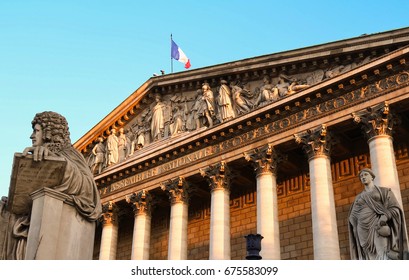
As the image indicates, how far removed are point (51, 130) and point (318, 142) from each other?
496 inches

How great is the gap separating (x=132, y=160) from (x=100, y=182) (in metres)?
2.29

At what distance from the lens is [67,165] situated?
5324 mm

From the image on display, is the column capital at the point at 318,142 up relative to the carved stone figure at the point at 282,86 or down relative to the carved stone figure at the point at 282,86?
down

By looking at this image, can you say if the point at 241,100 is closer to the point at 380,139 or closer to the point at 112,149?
the point at 380,139

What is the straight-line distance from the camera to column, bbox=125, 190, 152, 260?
70.2 ft

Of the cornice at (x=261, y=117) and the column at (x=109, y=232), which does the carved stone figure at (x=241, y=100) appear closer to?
the cornice at (x=261, y=117)

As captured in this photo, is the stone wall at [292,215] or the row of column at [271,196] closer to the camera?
the row of column at [271,196]

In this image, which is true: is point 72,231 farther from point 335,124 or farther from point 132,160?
point 132,160

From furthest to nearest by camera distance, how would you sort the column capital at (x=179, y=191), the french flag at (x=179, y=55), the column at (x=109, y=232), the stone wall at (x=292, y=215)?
the french flag at (x=179, y=55) < the column at (x=109, y=232) < the column capital at (x=179, y=191) < the stone wall at (x=292, y=215)

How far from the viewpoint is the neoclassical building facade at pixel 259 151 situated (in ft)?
53.6

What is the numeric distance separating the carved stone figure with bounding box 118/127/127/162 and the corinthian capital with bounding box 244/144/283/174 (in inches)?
317

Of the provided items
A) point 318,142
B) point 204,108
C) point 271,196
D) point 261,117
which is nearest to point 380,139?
point 318,142

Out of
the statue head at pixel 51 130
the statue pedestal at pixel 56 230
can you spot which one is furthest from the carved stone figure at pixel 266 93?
the statue pedestal at pixel 56 230

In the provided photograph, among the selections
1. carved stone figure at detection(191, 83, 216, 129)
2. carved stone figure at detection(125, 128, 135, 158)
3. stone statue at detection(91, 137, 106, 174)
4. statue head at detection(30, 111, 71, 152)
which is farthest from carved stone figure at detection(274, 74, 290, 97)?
statue head at detection(30, 111, 71, 152)
